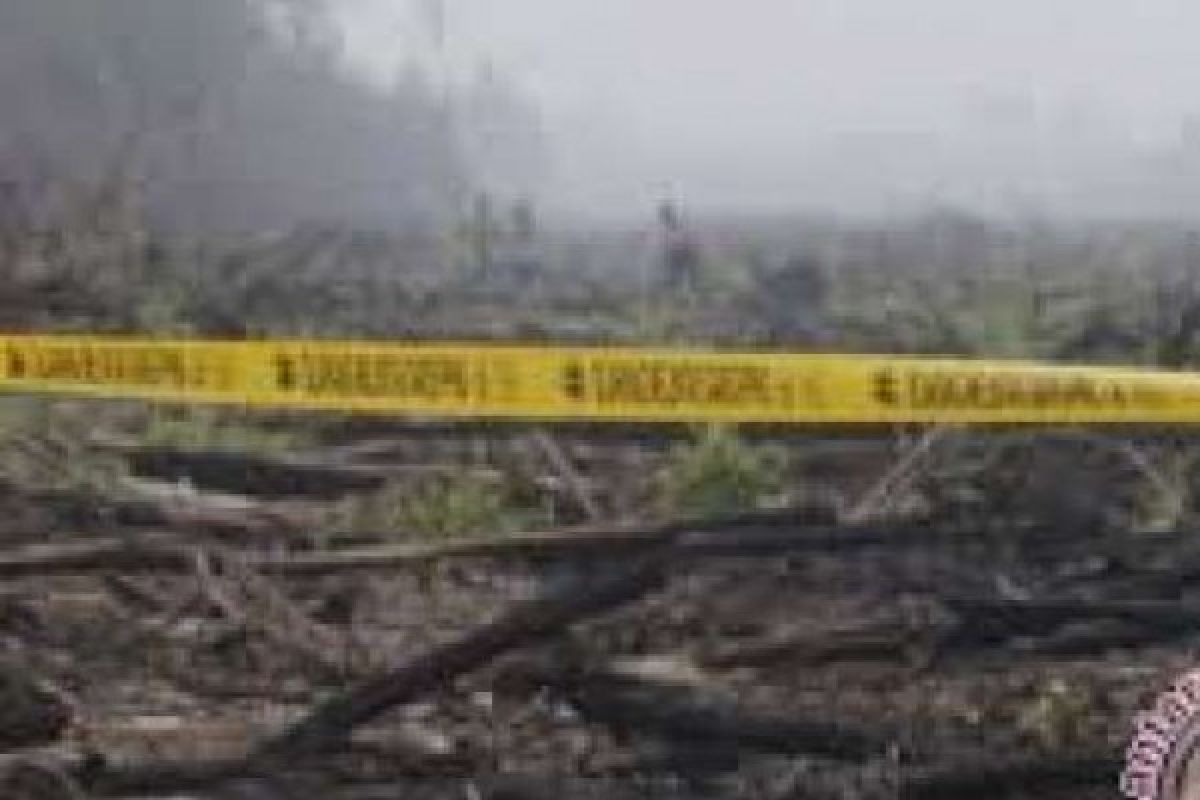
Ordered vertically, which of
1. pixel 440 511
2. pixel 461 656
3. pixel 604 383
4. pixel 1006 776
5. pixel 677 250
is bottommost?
pixel 1006 776

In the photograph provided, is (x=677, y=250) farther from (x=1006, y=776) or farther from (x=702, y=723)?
(x=1006, y=776)

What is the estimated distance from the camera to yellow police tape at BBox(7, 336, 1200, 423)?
499cm

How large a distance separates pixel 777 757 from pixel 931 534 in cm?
47

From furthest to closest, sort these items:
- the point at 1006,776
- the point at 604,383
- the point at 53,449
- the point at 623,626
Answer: the point at 53,449 → the point at 604,383 → the point at 623,626 → the point at 1006,776

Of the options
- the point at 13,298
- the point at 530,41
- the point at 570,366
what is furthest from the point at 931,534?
the point at 13,298

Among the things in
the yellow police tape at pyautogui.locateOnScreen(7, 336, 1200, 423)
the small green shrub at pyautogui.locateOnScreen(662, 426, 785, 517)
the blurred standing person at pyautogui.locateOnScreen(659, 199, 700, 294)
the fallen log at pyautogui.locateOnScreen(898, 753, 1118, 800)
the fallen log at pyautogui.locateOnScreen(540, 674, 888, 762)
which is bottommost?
the fallen log at pyautogui.locateOnScreen(898, 753, 1118, 800)

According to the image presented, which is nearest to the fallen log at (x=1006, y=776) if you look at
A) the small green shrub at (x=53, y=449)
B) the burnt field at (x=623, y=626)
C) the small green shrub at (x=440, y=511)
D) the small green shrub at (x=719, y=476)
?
the burnt field at (x=623, y=626)

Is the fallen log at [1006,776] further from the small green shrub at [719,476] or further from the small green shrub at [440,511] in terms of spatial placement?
the small green shrub at [440,511]

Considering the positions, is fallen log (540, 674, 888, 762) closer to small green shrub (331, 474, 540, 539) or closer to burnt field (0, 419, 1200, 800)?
burnt field (0, 419, 1200, 800)

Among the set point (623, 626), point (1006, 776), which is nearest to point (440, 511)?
point (623, 626)

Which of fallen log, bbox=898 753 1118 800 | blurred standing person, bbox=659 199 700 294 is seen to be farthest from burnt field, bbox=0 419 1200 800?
blurred standing person, bbox=659 199 700 294

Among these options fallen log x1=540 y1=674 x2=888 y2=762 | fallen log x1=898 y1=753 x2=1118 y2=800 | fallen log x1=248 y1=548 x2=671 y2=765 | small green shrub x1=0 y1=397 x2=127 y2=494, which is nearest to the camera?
fallen log x1=898 y1=753 x2=1118 y2=800

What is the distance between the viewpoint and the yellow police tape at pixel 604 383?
4988 mm

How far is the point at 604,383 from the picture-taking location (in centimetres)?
521
